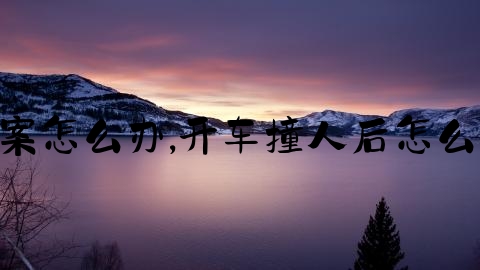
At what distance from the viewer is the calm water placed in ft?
157

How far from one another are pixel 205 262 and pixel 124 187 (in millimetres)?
70471

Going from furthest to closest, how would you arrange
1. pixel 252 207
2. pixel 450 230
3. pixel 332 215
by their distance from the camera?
pixel 252 207 < pixel 332 215 < pixel 450 230

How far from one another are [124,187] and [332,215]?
6203 centimetres

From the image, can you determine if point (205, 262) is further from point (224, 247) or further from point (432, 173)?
point (432, 173)

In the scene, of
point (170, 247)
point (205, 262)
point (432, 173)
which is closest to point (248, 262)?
point (205, 262)

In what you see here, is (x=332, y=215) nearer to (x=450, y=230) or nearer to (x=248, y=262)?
(x=450, y=230)

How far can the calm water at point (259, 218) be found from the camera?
157ft

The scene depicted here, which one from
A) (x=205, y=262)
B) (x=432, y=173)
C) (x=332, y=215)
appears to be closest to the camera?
(x=205, y=262)

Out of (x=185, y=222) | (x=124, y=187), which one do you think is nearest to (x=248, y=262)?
(x=185, y=222)

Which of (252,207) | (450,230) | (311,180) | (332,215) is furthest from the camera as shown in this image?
(311,180)

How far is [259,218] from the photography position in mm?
68938

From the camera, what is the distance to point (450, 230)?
6362 cm

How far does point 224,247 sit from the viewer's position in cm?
5041

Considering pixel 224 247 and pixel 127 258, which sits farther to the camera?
pixel 224 247
